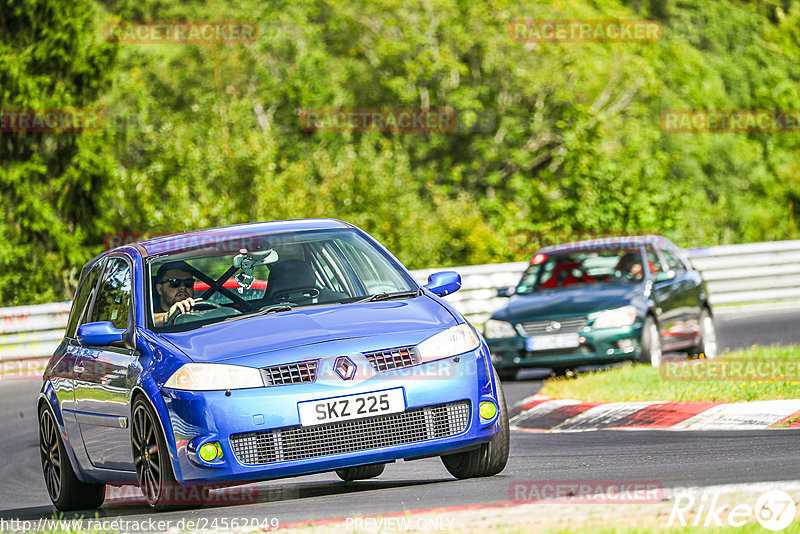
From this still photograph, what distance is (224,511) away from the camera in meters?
7.34

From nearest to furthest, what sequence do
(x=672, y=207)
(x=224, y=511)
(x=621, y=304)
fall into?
(x=224, y=511)
(x=621, y=304)
(x=672, y=207)

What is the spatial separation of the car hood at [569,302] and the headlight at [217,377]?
28.2ft

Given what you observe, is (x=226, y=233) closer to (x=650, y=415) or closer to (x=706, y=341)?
(x=650, y=415)

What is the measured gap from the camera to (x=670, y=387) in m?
11.8

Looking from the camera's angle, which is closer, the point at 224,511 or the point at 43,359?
the point at 224,511

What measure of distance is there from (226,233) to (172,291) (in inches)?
25.6

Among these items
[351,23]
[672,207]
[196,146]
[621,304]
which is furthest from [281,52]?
[621,304]

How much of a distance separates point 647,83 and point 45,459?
36.6 meters

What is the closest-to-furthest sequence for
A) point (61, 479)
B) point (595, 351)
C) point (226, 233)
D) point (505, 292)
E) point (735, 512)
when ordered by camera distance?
point (735, 512), point (226, 233), point (61, 479), point (595, 351), point (505, 292)

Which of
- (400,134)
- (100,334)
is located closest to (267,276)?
(100,334)

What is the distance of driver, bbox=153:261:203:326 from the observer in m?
7.77

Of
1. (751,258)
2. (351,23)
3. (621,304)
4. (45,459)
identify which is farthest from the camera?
(351,23)

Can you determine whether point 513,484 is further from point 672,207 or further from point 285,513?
point 672,207

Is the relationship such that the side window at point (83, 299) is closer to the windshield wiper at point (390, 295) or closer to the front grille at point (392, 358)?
the windshield wiper at point (390, 295)
